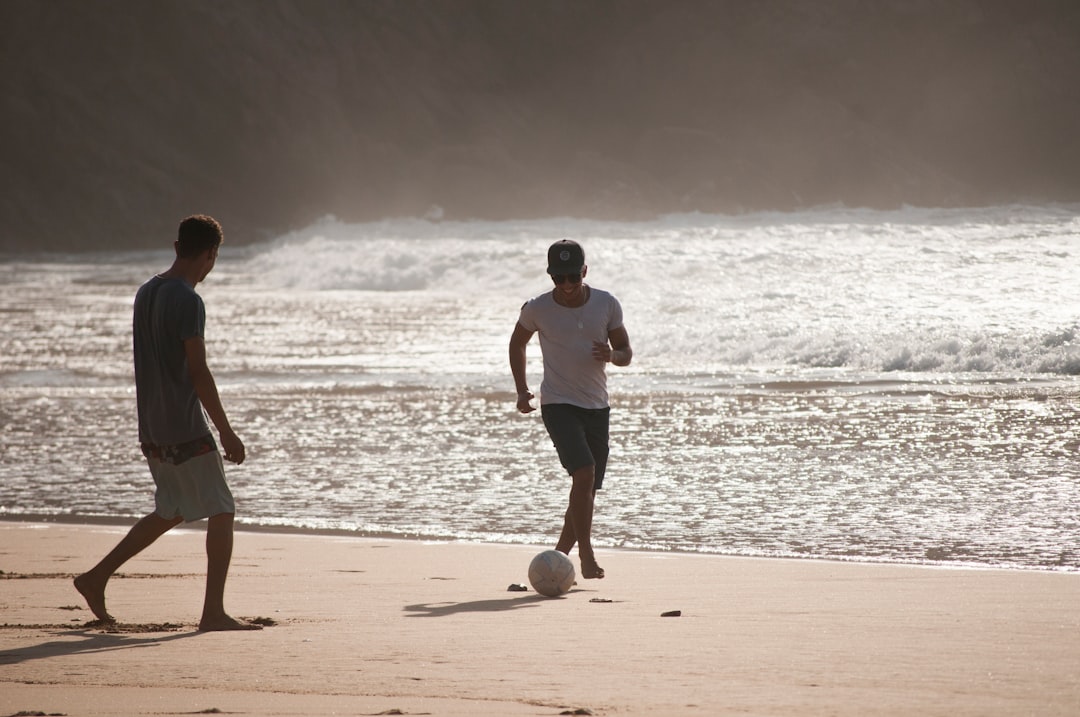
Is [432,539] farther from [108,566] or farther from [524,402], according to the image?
[108,566]

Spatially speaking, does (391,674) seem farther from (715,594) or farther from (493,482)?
(493,482)

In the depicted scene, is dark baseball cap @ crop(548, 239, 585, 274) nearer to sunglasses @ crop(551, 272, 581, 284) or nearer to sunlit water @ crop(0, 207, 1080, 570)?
sunglasses @ crop(551, 272, 581, 284)

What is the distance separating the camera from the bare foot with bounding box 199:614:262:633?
15.4 feet

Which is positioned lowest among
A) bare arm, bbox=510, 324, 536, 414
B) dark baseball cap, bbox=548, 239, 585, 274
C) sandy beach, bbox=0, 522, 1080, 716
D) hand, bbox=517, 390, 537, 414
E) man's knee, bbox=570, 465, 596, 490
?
sandy beach, bbox=0, 522, 1080, 716

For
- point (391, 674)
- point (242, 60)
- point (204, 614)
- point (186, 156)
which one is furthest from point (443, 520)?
point (242, 60)

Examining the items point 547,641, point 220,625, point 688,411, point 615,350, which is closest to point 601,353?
point 615,350

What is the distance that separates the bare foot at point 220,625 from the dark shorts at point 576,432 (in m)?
1.59

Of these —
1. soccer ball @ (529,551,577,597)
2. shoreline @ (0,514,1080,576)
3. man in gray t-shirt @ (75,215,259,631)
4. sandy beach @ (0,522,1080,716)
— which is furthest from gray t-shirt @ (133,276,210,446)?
shoreline @ (0,514,1080,576)

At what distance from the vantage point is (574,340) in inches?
229

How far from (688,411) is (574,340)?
539 centimetres

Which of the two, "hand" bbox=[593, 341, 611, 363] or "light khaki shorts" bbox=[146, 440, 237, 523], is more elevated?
"hand" bbox=[593, 341, 611, 363]

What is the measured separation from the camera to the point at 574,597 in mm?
5391

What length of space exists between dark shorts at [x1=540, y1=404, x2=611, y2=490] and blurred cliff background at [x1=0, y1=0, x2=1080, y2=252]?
82046 millimetres

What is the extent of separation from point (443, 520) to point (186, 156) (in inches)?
3598
